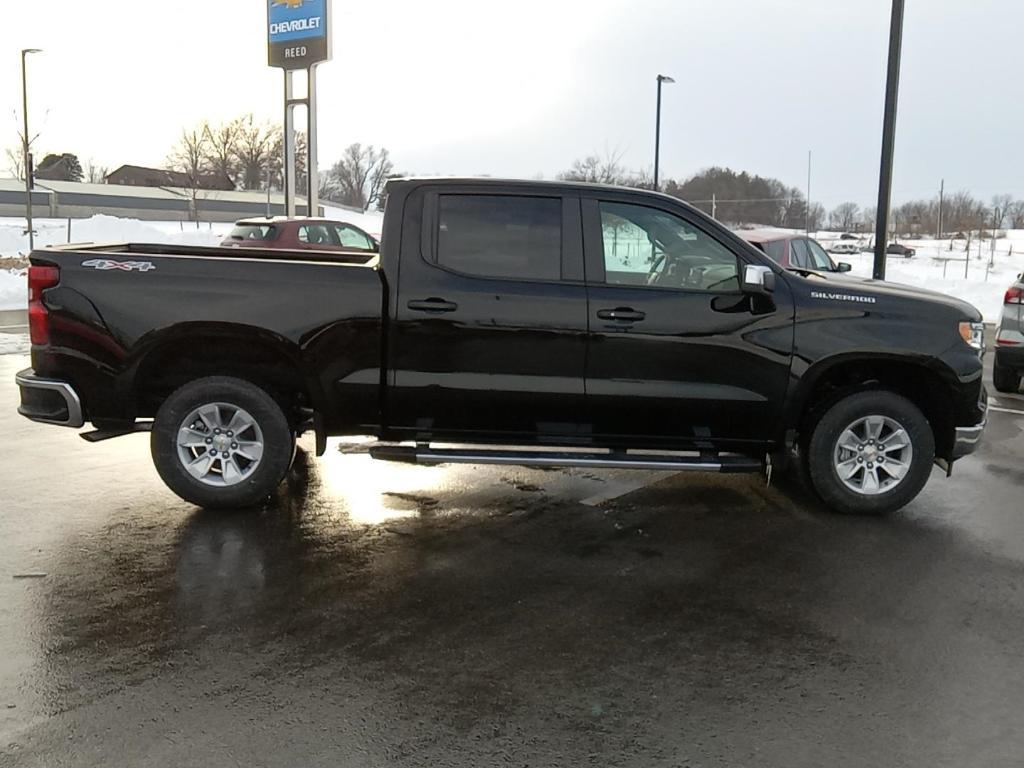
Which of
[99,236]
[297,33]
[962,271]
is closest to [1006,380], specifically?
[297,33]

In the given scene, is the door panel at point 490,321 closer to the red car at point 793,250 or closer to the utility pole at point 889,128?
the red car at point 793,250

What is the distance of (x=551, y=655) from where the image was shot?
12.7 ft

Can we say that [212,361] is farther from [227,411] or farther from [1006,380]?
[1006,380]

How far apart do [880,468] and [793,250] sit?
7.75m

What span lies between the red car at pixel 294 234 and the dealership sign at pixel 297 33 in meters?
10.1

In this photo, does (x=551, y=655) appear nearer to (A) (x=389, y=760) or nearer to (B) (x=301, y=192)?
(A) (x=389, y=760)

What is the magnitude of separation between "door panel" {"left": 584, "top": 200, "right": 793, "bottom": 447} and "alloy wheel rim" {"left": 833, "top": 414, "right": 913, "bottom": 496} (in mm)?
539

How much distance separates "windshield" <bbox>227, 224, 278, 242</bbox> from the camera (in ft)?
53.3

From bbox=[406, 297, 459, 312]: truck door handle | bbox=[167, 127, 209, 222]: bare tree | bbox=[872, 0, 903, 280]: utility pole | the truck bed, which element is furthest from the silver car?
bbox=[167, 127, 209, 222]: bare tree

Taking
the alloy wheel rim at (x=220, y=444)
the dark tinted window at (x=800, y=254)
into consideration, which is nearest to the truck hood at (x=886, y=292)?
the alloy wheel rim at (x=220, y=444)

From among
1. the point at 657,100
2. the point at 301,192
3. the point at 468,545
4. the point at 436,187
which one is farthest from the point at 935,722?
the point at 301,192

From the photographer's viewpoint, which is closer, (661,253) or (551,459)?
(551,459)

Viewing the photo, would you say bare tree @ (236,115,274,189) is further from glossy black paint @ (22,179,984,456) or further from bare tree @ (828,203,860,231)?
glossy black paint @ (22,179,984,456)

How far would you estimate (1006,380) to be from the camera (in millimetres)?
10594
